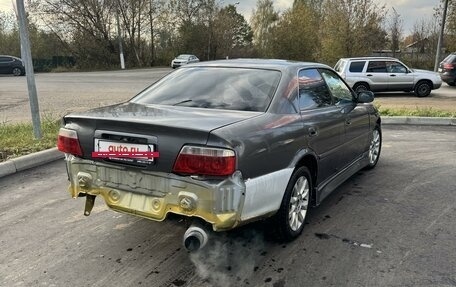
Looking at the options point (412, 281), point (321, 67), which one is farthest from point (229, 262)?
point (321, 67)

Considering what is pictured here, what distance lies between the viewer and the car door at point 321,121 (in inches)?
156

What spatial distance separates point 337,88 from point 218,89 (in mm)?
1685

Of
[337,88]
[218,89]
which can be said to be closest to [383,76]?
[337,88]

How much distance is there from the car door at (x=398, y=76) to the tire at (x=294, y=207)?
13.6 m

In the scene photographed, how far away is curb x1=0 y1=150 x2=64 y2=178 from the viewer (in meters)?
5.79

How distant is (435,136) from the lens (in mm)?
8609

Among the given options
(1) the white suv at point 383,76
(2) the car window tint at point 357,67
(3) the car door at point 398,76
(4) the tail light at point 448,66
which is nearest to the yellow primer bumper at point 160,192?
(1) the white suv at point 383,76

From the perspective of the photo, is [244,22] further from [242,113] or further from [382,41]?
[242,113]

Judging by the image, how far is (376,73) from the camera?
634 inches

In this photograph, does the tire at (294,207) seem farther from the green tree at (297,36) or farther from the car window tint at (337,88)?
the green tree at (297,36)

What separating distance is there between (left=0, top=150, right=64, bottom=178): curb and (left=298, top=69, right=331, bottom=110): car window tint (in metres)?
4.16

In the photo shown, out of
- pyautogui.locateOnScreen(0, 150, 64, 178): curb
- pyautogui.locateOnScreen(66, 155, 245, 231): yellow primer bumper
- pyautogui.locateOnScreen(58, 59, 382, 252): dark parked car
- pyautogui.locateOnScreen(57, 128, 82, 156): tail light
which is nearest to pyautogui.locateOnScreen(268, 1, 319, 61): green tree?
pyautogui.locateOnScreen(0, 150, 64, 178): curb

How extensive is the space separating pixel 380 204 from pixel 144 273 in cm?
275

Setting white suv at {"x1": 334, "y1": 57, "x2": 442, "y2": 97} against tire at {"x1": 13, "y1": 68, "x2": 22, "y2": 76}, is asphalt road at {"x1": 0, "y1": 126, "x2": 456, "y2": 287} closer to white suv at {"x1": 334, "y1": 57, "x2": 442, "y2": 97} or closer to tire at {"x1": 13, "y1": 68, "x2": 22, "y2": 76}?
white suv at {"x1": 334, "y1": 57, "x2": 442, "y2": 97}
